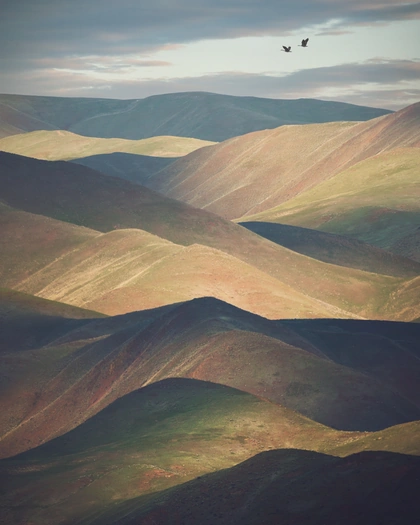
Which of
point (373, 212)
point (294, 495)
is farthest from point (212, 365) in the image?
point (373, 212)

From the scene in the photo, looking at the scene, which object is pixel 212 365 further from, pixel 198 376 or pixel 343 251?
pixel 343 251

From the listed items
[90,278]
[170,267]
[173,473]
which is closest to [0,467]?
[173,473]

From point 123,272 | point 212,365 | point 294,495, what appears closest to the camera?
point 294,495

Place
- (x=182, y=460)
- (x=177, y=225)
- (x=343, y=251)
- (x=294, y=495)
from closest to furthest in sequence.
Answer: (x=294, y=495) < (x=182, y=460) < (x=343, y=251) < (x=177, y=225)

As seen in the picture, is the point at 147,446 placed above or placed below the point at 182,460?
below

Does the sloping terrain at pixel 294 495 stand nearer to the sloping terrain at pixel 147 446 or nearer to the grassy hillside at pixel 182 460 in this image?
the grassy hillside at pixel 182 460

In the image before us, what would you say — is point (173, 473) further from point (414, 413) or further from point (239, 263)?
point (239, 263)
